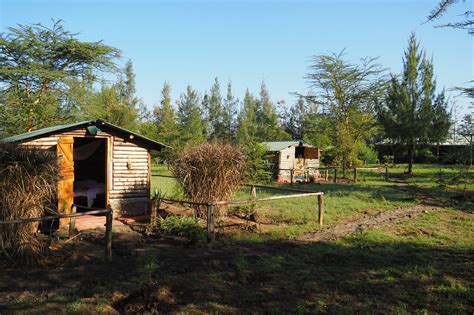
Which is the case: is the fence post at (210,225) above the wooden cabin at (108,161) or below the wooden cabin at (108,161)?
below

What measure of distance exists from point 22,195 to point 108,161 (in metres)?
4.60

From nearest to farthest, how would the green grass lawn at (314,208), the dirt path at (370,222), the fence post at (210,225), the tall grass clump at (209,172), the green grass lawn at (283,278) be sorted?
the green grass lawn at (283,278)
the fence post at (210,225)
the dirt path at (370,222)
the green grass lawn at (314,208)
the tall grass clump at (209,172)

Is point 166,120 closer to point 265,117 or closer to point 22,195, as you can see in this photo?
point 265,117

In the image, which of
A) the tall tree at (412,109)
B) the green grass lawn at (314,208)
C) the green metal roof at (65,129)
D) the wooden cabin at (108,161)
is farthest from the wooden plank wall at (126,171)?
the tall tree at (412,109)

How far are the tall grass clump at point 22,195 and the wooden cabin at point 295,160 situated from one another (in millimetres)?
19281

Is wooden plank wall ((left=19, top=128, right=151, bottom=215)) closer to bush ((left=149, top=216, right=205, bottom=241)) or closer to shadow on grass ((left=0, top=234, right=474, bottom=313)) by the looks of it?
bush ((left=149, top=216, right=205, bottom=241))

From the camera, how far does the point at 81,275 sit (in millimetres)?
5871

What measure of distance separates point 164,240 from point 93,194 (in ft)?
15.5

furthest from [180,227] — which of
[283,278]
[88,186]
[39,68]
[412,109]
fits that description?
[412,109]

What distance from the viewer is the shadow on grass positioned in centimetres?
477

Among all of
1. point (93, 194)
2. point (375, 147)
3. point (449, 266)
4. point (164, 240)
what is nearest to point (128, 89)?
point (375, 147)

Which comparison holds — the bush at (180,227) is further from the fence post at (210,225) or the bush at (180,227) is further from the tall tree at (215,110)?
the tall tree at (215,110)

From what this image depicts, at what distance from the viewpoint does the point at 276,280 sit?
5762mm

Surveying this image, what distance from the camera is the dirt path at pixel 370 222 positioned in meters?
9.07
